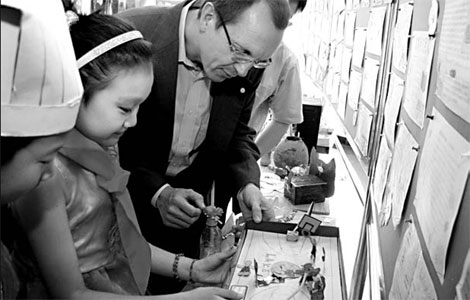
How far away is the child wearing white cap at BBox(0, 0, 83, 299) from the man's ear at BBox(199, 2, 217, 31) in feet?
2.76

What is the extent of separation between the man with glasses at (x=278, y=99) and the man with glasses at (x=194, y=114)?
0.32m

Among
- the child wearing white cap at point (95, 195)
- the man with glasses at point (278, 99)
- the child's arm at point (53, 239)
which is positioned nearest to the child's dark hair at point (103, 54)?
the child wearing white cap at point (95, 195)

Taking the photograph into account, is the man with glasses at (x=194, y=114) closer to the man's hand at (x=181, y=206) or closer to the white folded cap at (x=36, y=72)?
the man's hand at (x=181, y=206)

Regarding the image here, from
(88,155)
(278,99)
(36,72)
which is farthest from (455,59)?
(278,99)

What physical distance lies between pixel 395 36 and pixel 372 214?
0.42 m

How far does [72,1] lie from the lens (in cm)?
94

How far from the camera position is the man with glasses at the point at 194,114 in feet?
4.09

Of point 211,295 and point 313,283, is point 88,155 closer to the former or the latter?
point 211,295

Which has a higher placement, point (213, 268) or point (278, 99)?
point (278, 99)

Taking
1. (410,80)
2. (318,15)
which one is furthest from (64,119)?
(318,15)

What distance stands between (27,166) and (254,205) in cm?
94

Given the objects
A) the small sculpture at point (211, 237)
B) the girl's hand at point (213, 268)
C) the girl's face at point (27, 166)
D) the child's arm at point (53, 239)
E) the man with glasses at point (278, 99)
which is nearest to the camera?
the girl's face at point (27, 166)

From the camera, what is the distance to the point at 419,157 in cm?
66

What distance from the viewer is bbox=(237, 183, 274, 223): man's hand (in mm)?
1340
